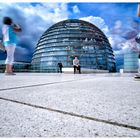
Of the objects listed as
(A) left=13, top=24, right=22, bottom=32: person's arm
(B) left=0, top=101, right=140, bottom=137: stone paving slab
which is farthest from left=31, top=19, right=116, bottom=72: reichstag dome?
(B) left=0, top=101, right=140, bottom=137: stone paving slab

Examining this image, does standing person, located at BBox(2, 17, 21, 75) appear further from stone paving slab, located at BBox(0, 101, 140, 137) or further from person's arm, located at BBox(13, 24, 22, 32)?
stone paving slab, located at BBox(0, 101, 140, 137)

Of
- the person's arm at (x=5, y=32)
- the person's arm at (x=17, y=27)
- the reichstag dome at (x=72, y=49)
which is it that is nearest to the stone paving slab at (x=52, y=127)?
the person's arm at (x=17, y=27)

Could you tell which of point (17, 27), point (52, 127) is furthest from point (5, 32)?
point (52, 127)

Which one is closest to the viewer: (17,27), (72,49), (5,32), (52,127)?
(52,127)

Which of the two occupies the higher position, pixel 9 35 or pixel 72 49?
pixel 72 49

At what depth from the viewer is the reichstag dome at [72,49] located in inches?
1795

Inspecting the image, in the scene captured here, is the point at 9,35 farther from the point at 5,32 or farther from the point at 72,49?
the point at 72,49

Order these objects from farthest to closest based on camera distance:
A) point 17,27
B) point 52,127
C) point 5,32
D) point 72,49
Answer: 1. point 72,49
2. point 5,32
3. point 17,27
4. point 52,127

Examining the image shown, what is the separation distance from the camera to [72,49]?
151 ft

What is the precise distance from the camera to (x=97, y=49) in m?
47.4

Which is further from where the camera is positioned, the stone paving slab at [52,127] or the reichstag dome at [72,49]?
the reichstag dome at [72,49]

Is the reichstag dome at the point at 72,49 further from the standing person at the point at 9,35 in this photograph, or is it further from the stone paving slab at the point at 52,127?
the stone paving slab at the point at 52,127

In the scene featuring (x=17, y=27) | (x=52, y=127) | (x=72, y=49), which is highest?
(x=72, y=49)

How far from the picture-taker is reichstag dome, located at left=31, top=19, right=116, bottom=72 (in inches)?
1795
